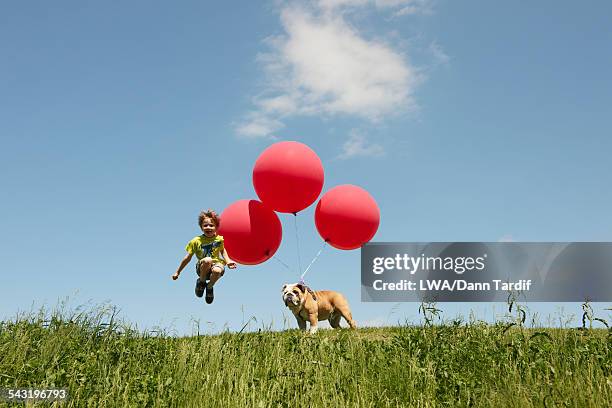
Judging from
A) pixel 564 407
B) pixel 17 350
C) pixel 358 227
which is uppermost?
pixel 358 227

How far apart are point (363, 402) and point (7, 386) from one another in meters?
3.23

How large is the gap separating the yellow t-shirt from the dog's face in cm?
127

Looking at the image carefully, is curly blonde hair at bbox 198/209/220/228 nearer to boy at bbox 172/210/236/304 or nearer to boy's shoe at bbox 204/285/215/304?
boy at bbox 172/210/236/304

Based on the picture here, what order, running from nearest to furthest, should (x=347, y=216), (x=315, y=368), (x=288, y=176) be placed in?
(x=315, y=368)
(x=288, y=176)
(x=347, y=216)

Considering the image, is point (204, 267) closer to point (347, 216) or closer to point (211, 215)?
point (211, 215)

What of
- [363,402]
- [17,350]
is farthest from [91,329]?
[363,402]

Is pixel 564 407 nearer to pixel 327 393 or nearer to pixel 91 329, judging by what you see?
pixel 327 393

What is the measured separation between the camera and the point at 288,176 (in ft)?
31.9

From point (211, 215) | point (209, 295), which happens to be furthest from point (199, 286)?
point (211, 215)

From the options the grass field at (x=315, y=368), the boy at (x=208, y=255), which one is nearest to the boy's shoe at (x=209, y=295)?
the boy at (x=208, y=255)

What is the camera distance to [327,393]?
5.29 meters

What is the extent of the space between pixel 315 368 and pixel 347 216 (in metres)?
4.51

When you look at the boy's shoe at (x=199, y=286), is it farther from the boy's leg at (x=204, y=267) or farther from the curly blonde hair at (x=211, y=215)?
the curly blonde hair at (x=211, y=215)

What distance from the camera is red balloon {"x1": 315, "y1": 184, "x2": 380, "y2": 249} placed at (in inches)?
401
